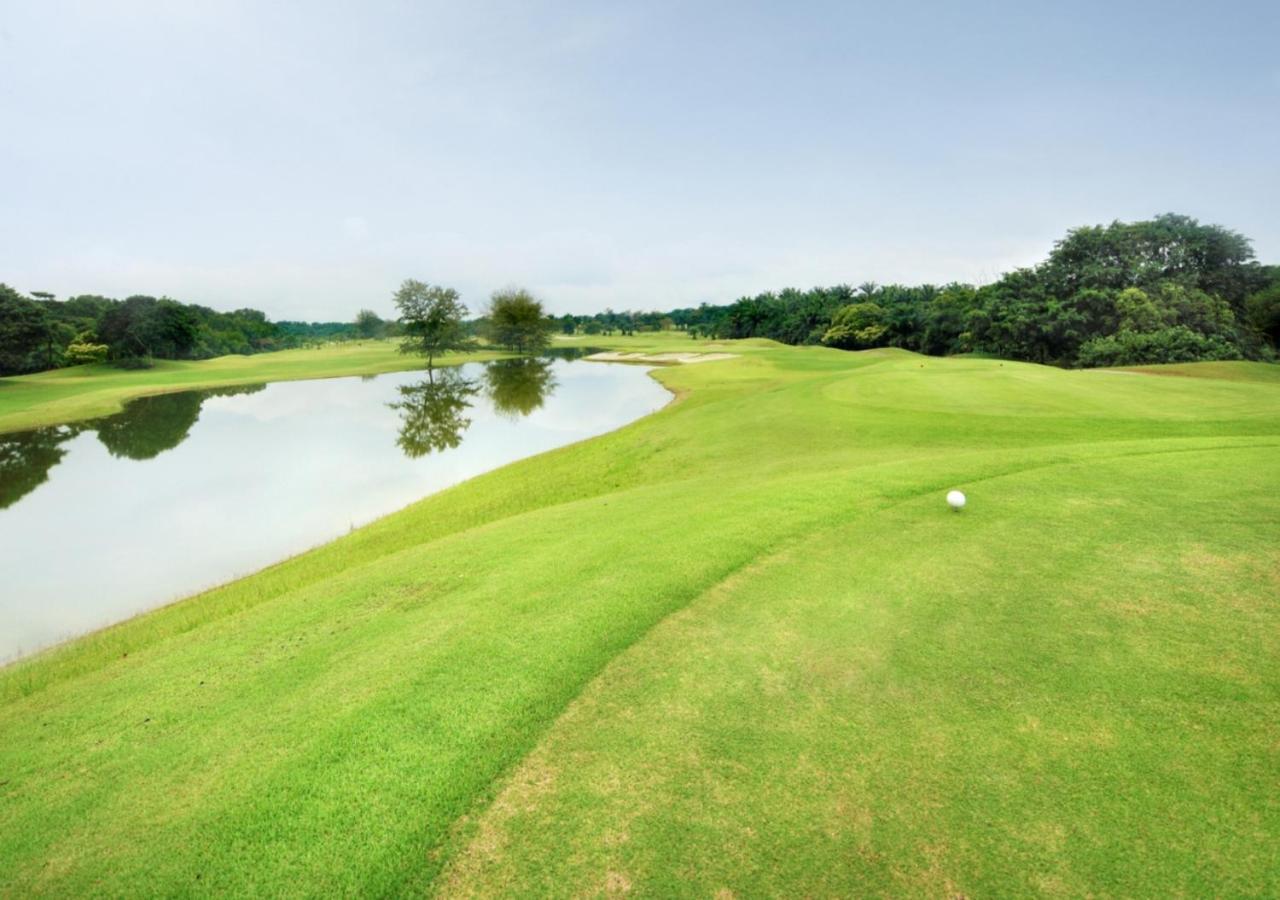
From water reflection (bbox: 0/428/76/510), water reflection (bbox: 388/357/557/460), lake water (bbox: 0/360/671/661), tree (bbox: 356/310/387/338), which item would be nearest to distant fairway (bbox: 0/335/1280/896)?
lake water (bbox: 0/360/671/661)

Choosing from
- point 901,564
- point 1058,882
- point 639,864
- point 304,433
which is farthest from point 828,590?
point 304,433

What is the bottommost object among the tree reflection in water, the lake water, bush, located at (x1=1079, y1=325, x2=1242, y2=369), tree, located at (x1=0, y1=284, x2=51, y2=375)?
the lake water

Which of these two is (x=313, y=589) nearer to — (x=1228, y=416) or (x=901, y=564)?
(x=901, y=564)

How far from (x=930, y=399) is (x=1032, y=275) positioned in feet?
160

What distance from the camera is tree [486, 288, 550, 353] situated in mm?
87438

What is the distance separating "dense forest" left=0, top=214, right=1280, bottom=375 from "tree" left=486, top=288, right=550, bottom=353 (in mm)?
20477

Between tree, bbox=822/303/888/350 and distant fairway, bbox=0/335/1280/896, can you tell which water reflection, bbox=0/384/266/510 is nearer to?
distant fairway, bbox=0/335/1280/896

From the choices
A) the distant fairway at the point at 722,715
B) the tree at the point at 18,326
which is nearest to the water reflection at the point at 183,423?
the tree at the point at 18,326

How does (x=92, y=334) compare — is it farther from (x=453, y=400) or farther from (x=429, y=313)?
(x=453, y=400)

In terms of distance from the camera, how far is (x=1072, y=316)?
1876 inches

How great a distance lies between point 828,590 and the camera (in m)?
6.59

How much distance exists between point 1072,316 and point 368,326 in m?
157

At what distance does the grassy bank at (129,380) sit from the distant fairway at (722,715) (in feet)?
123

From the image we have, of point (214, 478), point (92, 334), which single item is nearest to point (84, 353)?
point (92, 334)
